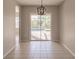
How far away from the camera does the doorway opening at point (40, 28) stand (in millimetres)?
10414

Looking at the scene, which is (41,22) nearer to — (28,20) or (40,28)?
(40,28)

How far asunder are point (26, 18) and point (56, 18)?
7.73 feet

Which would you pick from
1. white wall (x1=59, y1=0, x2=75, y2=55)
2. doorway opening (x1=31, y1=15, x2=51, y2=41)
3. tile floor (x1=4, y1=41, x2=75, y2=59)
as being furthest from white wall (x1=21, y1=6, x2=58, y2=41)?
tile floor (x1=4, y1=41, x2=75, y2=59)

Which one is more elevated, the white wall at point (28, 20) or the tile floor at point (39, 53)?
the white wall at point (28, 20)

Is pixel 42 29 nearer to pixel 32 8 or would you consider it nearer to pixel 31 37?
pixel 31 37

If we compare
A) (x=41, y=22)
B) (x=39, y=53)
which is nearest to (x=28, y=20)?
(x=41, y=22)

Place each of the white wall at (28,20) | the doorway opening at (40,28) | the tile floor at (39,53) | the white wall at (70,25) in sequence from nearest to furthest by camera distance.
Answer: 1. the tile floor at (39,53)
2. the white wall at (70,25)
3. the white wall at (28,20)
4. the doorway opening at (40,28)

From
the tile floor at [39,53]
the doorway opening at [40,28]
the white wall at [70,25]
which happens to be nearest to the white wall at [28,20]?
the doorway opening at [40,28]

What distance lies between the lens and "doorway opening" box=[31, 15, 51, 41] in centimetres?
1041

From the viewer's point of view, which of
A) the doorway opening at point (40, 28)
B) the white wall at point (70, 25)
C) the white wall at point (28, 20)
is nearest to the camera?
the white wall at point (70, 25)

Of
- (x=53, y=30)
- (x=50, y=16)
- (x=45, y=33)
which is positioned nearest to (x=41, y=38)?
(x=45, y=33)

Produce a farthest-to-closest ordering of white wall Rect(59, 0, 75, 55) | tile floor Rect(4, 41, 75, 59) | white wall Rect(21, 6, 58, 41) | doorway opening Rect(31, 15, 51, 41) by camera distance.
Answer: doorway opening Rect(31, 15, 51, 41)
white wall Rect(21, 6, 58, 41)
white wall Rect(59, 0, 75, 55)
tile floor Rect(4, 41, 75, 59)

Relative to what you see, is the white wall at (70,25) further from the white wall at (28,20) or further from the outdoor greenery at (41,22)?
the outdoor greenery at (41,22)

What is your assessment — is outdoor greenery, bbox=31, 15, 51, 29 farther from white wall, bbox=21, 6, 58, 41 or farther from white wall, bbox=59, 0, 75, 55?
white wall, bbox=59, 0, 75, 55
